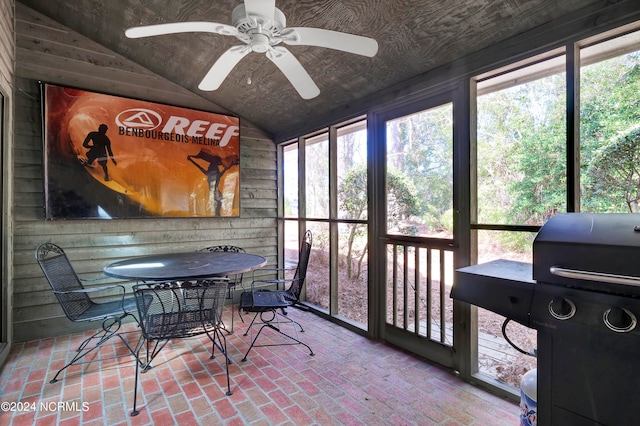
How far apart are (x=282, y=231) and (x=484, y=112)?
3.24 m

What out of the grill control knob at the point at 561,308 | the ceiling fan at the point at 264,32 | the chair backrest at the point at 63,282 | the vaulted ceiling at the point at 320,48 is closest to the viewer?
the grill control knob at the point at 561,308

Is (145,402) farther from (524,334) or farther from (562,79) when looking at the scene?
(562,79)

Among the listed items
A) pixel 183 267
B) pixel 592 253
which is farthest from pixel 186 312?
pixel 592 253

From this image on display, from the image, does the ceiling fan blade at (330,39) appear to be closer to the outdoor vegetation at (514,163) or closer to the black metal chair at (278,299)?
the outdoor vegetation at (514,163)

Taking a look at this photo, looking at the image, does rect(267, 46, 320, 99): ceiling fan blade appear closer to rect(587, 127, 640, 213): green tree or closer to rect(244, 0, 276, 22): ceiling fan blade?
rect(244, 0, 276, 22): ceiling fan blade

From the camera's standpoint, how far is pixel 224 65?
6.84 feet

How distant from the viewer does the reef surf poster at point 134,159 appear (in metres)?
3.24

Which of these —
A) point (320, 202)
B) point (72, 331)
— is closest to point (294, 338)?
point (320, 202)

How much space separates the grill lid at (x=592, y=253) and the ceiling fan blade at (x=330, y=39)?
4.30ft

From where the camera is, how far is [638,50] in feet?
5.47

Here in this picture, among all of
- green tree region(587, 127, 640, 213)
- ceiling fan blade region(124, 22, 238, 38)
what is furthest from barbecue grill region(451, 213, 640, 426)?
ceiling fan blade region(124, 22, 238, 38)

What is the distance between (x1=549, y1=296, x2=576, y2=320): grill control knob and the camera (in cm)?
117

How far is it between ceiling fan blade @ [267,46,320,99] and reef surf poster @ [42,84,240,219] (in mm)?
2238

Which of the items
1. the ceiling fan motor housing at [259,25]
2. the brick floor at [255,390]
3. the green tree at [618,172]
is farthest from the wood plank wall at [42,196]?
the green tree at [618,172]
